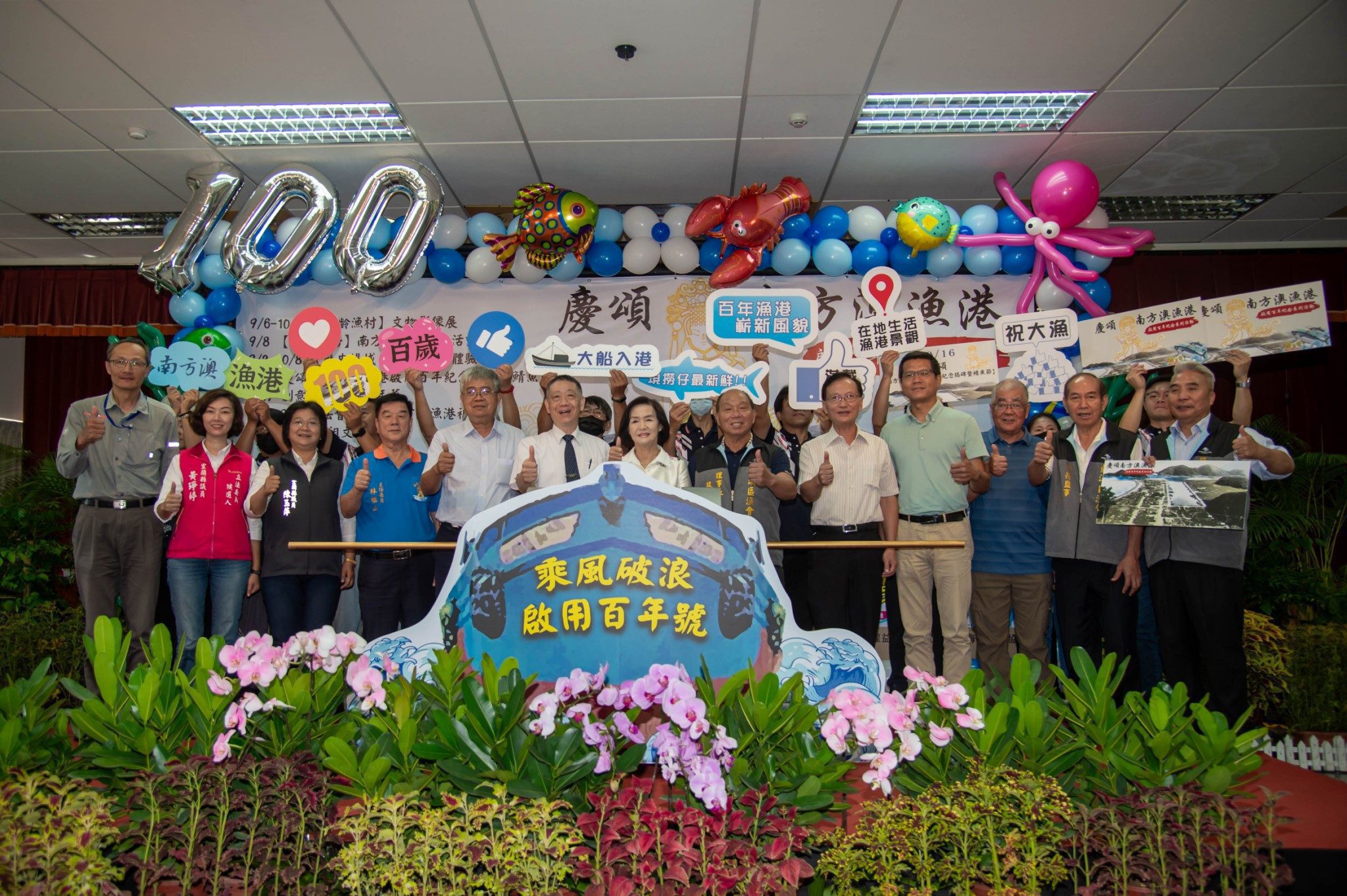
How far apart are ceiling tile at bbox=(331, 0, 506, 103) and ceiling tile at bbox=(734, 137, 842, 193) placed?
1.38 meters

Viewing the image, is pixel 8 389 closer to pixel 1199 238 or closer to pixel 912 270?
pixel 912 270

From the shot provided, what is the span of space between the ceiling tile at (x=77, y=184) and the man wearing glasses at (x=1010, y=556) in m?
4.82

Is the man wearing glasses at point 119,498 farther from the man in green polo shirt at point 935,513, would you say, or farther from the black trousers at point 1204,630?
the black trousers at point 1204,630

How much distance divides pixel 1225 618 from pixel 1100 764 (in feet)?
5.89

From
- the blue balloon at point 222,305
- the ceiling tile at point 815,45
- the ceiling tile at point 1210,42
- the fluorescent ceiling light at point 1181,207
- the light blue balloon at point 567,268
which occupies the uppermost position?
the ceiling tile at point 815,45

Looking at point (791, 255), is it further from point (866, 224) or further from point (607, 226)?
point (607, 226)

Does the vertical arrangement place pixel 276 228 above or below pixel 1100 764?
above

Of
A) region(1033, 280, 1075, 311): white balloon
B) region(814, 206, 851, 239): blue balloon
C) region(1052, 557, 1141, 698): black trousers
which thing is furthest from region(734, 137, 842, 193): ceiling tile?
region(1052, 557, 1141, 698): black trousers

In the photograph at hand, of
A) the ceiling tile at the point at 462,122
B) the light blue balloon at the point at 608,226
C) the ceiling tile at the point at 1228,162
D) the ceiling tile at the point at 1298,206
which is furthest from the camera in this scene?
the ceiling tile at the point at 1298,206

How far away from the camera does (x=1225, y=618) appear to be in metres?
3.08

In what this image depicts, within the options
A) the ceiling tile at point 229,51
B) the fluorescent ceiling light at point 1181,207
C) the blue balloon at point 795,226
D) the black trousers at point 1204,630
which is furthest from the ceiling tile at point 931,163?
the ceiling tile at point 229,51

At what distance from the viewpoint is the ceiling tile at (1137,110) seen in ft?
13.0

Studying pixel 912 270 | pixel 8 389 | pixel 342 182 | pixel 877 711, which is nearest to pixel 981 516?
pixel 912 270

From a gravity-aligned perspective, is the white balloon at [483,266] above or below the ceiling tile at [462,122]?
below
